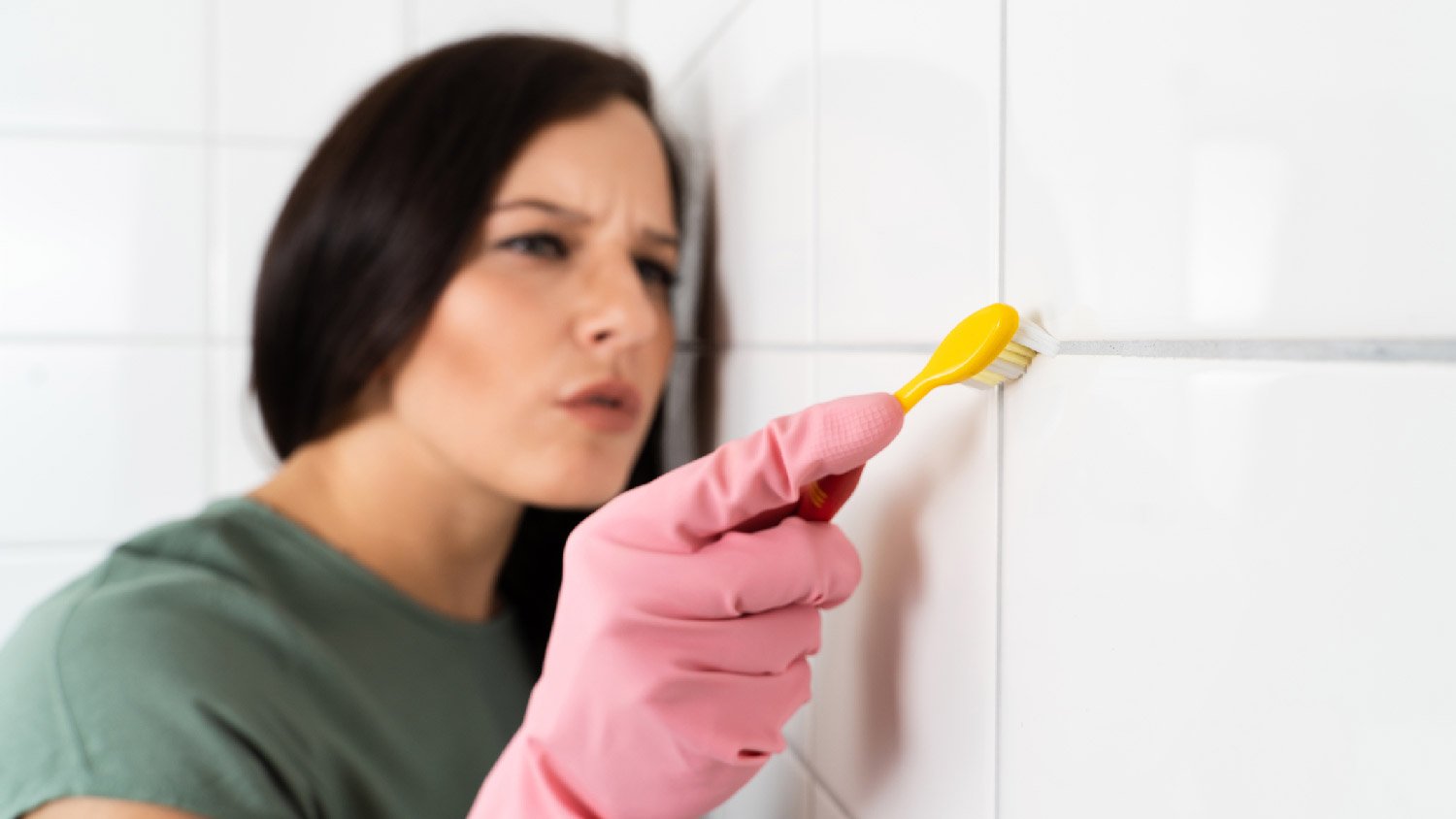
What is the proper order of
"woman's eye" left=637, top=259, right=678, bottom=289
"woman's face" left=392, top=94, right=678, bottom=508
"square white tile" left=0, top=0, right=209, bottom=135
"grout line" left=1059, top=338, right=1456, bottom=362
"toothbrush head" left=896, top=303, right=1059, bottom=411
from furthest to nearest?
"square white tile" left=0, top=0, right=209, bottom=135
"woman's eye" left=637, top=259, right=678, bottom=289
"woman's face" left=392, top=94, right=678, bottom=508
"toothbrush head" left=896, top=303, right=1059, bottom=411
"grout line" left=1059, top=338, right=1456, bottom=362

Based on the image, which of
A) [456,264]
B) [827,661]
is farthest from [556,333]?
[827,661]

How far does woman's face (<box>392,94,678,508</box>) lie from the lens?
73cm

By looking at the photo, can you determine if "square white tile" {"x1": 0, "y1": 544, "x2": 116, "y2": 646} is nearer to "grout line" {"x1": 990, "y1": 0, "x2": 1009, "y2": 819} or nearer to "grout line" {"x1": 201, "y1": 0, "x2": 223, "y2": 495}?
"grout line" {"x1": 201, "y1": 0, "x2": 223, "y2": 495}

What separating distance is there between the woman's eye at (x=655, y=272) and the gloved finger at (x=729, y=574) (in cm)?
44

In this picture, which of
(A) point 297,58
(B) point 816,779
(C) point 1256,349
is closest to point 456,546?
(B) point 816,779

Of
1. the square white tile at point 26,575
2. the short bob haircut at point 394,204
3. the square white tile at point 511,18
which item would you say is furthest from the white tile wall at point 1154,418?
the square white tile at point 26,575

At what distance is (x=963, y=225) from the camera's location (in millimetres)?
385

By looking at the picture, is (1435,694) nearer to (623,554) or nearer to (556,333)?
(623,554)

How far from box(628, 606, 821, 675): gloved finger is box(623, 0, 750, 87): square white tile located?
1.48 ft

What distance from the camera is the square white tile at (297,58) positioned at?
3.85 feet

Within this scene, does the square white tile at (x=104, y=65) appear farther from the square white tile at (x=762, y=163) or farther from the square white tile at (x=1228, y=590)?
the square white tile at (x=1228, y=590)

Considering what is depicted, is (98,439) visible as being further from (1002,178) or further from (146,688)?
(1002,178)

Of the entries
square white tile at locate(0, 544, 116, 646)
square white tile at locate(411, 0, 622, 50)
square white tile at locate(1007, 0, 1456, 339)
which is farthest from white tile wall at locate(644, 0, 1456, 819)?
square white tile at locate(0, 544, 116, 646)

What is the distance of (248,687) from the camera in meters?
0.62
